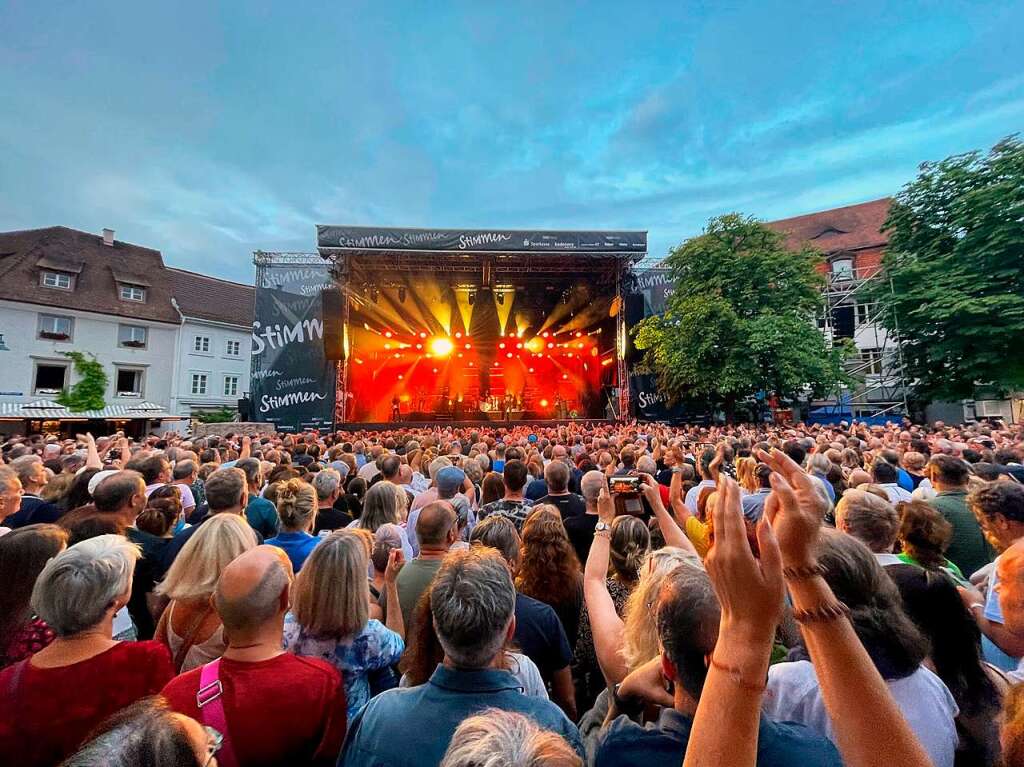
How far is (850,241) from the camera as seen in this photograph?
1142 inches

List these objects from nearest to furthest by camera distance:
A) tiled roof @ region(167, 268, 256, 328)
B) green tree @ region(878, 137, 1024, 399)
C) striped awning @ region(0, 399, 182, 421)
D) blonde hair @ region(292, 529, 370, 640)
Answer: blonde hair @ region(292, 529, 370, 640) → green tree @ region(878, 137, 1024, 399) → striped awning @ region(0, 399, 182, 421) → tiled roof @ region(167, 268, 256, 328)

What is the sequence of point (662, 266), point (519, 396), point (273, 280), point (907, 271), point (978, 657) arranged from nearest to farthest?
point (978, 657), point (907, 271), point (273, 280), point (662, 266), point (519, 396)

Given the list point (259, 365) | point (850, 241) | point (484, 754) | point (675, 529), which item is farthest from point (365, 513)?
point (850, 241)

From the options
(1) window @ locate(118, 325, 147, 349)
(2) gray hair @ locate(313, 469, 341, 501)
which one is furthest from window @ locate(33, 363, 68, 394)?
(2) gray hair @ locate(313, 469, 341, 501)

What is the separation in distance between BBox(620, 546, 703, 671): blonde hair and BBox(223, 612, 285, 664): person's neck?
1.24m

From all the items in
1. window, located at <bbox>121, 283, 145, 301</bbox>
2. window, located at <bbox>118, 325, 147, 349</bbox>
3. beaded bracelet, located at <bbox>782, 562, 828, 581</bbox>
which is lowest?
beaded bracelet, located at <bbox>782, 562, 828, 581</bbox>

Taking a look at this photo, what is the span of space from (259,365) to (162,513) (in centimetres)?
1948

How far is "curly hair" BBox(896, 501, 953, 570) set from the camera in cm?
253

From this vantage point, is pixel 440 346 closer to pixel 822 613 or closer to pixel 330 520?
pixel 330 520

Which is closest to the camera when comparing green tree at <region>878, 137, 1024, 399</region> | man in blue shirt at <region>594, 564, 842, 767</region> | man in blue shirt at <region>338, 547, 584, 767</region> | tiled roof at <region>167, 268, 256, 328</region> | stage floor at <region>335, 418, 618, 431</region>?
man in blue shirt at <region>594, 564, 842, 767</region>

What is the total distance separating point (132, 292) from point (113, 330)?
2964 millimetres

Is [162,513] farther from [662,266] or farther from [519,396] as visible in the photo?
[519,396]

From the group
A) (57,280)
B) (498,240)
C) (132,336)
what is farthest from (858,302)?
(57,280)

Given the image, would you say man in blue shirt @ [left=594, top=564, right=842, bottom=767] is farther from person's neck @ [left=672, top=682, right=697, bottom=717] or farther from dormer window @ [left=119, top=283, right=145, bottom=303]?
dormer window @ [left=119, top=283, right=145, bottom=303]
